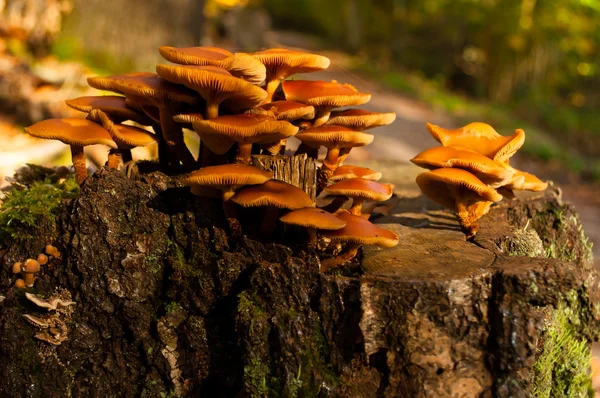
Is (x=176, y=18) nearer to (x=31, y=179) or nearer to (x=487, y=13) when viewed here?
(x=31, y=179)

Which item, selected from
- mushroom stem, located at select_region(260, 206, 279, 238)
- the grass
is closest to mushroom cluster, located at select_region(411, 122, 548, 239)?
mushroom stem, located at select_region(260, 206, 279, 238)

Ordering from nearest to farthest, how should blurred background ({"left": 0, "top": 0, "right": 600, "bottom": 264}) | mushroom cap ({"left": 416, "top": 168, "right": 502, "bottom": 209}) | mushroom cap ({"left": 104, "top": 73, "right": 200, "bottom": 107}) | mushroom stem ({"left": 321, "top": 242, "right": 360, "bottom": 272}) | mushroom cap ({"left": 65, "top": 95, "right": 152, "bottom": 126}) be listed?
mushroom cap ({"left": 104, "top": 73, "right": 200, "bottom": 107})
mushroom stem ({"left": 321, "top": 242, "right": 360, "bottom": 272})
mushroom cap ({"left": 416, "top": 168, "right": 502, "bottom": 209})
mushroom cap ({"left": 65, "top": 95, "right": 152, "bottom": 126})
blurred background ({"left": 0, "top": 0, "right": 600, "bottom": 264})

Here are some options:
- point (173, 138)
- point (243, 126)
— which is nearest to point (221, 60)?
point (243, 126)

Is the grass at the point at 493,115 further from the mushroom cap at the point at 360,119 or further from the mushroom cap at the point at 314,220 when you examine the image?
the mushroom cap at the point at 314,220

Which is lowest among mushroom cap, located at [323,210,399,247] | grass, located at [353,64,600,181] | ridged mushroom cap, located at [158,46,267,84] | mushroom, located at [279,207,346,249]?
grass, located at [353,64,600,181]

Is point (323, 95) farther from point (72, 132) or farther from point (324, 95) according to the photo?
point (72, 132)

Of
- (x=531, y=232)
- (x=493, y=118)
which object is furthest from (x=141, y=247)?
(x=493, y=118)

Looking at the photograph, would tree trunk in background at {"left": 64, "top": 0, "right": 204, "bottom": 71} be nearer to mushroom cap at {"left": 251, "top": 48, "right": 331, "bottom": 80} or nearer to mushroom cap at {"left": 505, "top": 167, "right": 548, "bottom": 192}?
mushroom cap at {"left": 251, "top": 48, "right": 331, "bottom": 80}
